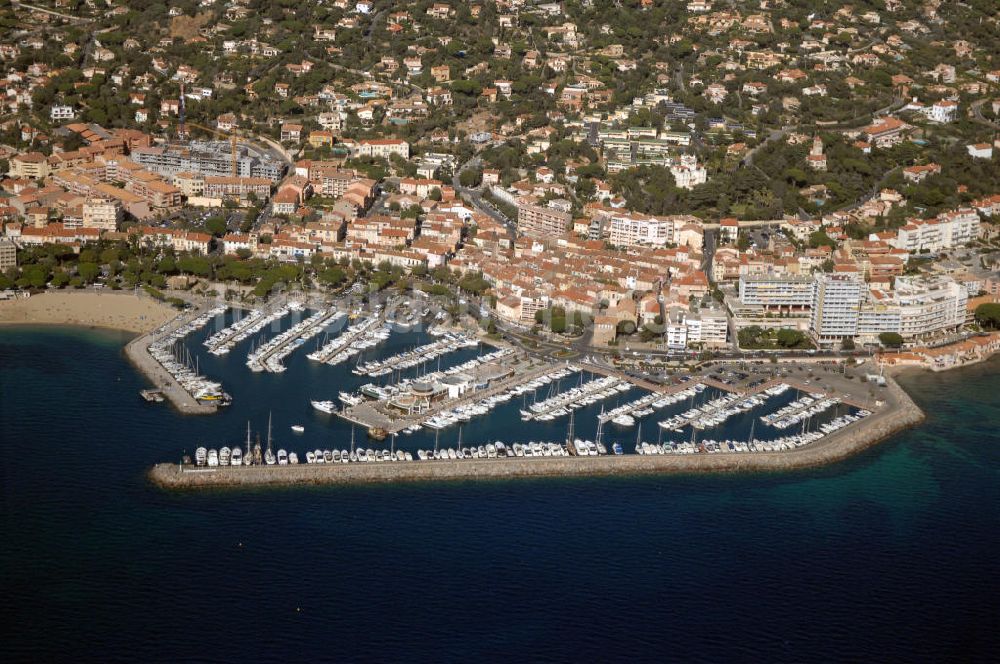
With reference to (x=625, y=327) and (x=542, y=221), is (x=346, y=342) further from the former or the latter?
(x=542, y=221)

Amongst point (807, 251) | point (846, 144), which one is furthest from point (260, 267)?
point (846, 144)

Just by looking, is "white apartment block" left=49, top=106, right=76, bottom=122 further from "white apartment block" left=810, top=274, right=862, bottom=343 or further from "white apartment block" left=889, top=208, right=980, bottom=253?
"white apartment block" left=889, top=208, right=980, bottom=253

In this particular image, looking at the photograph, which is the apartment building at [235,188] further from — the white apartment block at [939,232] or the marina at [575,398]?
the white apartment block at [939,232]

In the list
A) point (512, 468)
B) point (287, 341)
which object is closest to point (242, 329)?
point (287, 341)

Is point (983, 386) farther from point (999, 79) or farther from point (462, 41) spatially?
point (462, 41)

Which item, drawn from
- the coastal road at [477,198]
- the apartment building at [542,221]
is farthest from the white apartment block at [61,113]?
the apartment building at [542,221]

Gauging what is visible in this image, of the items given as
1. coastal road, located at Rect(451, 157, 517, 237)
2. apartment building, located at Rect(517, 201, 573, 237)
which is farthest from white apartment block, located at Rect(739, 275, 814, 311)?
coastal road, located at Rect(451, 157, 517, 237)
